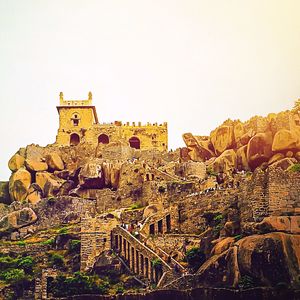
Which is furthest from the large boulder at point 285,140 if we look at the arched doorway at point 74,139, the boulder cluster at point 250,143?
the arched doorway at point 74,139

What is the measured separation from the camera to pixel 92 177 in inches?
4031

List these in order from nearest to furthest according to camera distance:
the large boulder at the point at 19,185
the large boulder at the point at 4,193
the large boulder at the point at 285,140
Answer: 1. the large boulder at the point at 285,140
2. the large boulder at the point at 19,185
3. the large boulder at the point at 4,193

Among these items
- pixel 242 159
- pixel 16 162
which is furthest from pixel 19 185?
pixel 242 159

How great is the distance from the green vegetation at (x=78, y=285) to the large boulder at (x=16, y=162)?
3346 cm

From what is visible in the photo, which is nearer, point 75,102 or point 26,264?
point 26,264

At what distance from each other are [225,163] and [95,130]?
2407 cm

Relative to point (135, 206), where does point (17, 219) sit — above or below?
below

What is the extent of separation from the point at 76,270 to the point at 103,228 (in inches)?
177

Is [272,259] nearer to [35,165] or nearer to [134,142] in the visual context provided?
[35,165]

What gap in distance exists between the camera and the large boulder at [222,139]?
103125mm

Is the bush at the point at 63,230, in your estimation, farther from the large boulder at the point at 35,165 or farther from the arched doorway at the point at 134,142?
the arched doorway at the point at 134,142

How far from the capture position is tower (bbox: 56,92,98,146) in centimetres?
11925

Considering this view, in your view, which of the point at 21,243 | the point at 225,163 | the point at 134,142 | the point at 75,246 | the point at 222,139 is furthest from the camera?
the point at 134,142

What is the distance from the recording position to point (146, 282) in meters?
77.6
